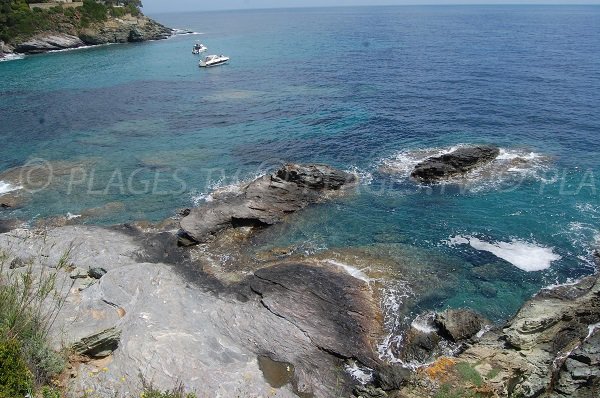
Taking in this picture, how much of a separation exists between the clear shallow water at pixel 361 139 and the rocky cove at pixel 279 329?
2.61 metres

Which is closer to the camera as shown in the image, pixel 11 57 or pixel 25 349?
pixel 25 349

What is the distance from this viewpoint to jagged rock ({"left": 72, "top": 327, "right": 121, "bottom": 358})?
57.8 feet

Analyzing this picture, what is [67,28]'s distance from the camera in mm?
118000

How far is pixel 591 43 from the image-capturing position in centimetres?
10206

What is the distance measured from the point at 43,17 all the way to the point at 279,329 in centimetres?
12627

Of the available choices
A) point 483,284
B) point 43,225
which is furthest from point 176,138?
point 483,284

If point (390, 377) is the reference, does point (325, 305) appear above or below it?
above

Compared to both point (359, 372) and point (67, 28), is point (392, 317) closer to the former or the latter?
point (359, 372)

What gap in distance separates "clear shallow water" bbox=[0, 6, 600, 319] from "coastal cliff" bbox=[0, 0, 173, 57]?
1890cm

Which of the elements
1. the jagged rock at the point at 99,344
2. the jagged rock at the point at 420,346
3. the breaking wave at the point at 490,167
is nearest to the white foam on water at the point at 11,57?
the breaking wave at the point at 490,167

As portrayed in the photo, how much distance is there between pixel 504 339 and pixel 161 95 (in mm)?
61546

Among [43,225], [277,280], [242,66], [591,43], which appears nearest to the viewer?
[277,280]

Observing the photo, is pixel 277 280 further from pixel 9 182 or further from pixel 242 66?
pixel 242 66

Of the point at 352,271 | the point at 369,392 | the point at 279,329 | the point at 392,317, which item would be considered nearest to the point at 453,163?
the point at 352,271
